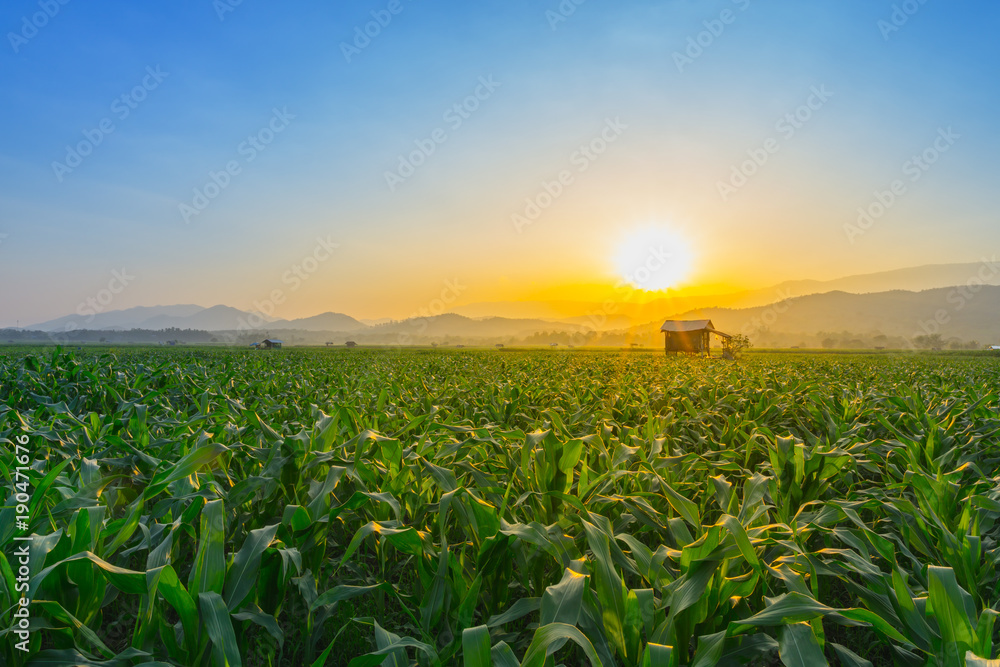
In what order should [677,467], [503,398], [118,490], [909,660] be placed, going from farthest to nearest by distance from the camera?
[503,398]
[677,467]
[118,490]
[909,660]

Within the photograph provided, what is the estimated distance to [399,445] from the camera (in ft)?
10.00

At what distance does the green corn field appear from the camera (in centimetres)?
154

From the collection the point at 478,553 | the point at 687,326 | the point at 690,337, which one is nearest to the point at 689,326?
the point at 687,326

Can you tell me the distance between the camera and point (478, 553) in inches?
77.2

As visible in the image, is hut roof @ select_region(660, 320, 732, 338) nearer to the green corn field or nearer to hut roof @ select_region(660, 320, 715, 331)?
hut roof @ select_region(660, 320, 715, 331)

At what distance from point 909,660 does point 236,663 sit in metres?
2.32

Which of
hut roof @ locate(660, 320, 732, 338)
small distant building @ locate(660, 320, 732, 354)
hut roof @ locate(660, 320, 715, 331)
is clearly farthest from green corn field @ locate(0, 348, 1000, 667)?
hut roof @ locate(660, 320, 715, 331)

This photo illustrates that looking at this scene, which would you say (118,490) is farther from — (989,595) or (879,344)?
(879,344)

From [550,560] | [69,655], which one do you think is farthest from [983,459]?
[69,655]

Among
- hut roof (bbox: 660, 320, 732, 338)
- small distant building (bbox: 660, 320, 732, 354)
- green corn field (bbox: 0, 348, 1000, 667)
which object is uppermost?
hut roof (bbox: 660, 320, 732, 338)

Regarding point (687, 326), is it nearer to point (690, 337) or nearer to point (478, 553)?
point (690, 337)

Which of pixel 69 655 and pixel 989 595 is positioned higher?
pixel 69 655

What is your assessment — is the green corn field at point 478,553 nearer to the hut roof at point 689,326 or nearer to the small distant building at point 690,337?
the small distant building at point 690,337

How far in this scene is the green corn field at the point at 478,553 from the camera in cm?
154
